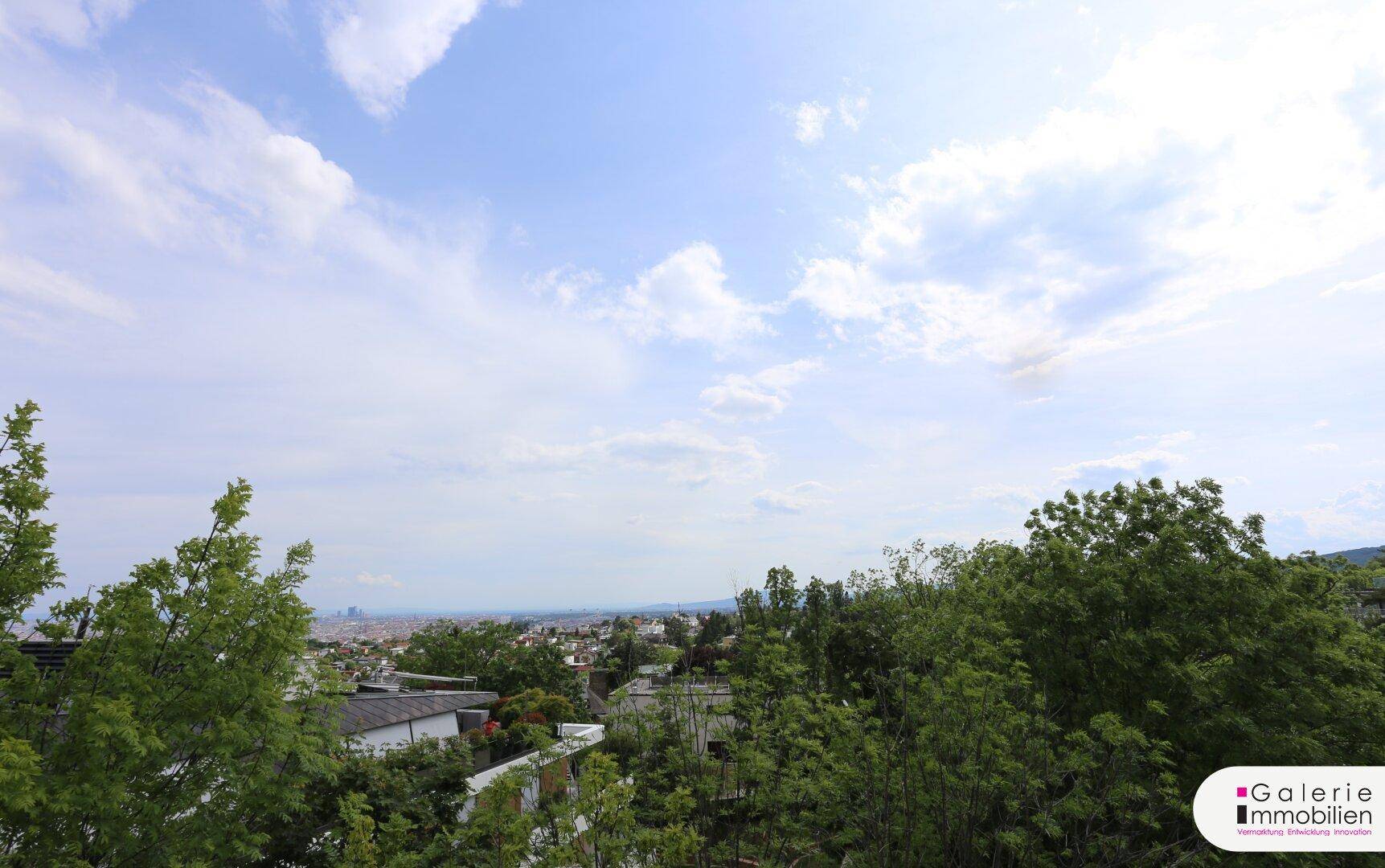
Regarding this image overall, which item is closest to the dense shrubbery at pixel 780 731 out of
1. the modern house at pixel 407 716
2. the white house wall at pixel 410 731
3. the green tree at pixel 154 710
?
the green tree at pixel 154 710

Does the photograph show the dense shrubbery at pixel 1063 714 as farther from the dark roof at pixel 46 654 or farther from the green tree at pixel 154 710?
the dark roof at pixel 46 654

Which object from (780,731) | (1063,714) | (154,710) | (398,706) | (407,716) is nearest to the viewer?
(154,710)

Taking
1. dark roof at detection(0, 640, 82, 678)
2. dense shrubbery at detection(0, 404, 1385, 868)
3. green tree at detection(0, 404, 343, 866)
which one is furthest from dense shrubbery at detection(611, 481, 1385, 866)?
dark roof at detection(0, 640, 82, 678)

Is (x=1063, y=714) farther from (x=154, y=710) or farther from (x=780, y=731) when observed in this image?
(x=154, y=710)

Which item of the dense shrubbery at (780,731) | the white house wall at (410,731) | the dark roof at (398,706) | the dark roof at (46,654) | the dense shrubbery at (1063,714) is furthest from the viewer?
the dark roof at (398,706)

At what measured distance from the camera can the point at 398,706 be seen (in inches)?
516

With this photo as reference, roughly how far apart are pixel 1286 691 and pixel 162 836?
12.4 meters

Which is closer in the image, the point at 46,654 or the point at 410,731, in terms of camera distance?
the point at 46,654

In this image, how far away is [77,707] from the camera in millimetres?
4199

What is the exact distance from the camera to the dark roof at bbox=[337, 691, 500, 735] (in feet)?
38.2

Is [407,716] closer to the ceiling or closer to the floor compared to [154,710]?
closer to the floor

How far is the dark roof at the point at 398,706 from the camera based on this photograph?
11.7 metres

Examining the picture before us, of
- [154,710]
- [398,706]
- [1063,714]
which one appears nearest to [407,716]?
[398,706]

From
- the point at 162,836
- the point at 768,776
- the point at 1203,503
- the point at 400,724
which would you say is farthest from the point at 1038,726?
the point at 400,724
